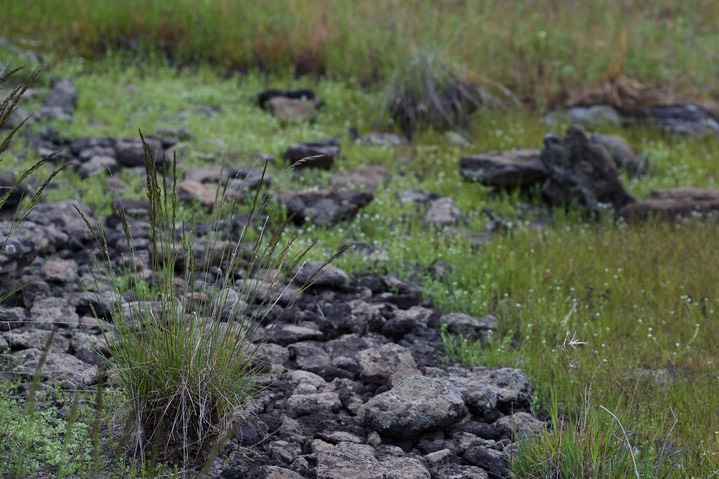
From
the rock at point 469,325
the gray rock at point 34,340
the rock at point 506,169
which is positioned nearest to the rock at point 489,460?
the rock at point 469,325

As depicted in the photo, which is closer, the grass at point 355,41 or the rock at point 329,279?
the rock at point 329,279

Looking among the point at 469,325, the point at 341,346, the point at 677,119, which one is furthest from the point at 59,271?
the point at 677,119

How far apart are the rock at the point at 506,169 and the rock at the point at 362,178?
0.80 meters

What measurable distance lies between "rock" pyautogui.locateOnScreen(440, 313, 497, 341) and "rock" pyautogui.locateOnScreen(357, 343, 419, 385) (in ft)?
2.00

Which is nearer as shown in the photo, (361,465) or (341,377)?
(361,465)

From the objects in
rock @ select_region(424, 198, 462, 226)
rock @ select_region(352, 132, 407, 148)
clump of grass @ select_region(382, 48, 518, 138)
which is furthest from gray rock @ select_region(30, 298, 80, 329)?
clump of grass @ select_region(382, 48, 518, 138)

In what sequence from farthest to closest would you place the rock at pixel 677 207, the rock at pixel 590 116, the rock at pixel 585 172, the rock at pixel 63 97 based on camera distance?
the rock at pixel 590 116
the rock at pixel 63 97
the rock at pixel 585 172
the rock at pixel 677 207

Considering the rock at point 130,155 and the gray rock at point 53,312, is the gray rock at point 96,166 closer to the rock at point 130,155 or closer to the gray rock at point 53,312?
the rock at point 130,155

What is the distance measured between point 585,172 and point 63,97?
5567mm

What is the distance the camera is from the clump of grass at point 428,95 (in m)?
9.33

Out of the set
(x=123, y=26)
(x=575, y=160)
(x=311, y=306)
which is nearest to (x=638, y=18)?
(x=575, y=160)

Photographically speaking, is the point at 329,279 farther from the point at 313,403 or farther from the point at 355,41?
the point at 355,41

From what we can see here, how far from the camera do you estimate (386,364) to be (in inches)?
171

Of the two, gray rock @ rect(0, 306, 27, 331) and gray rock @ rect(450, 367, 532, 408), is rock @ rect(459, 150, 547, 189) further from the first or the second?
gray rock @ rect(0, 306, 27, 331)
